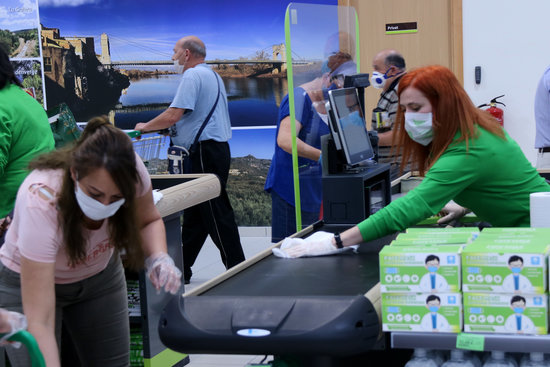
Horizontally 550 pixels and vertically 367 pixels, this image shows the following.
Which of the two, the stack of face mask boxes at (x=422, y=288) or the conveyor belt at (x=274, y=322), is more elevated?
the stack of face mask boxes at (x=422, y=288)

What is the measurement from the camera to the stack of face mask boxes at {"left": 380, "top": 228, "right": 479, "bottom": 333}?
5.98ft

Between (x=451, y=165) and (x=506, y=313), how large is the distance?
802mm

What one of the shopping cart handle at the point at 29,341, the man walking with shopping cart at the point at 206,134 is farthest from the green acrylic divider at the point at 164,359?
the shopping cart handle at the point at 29,341

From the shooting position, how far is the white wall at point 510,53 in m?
6.76

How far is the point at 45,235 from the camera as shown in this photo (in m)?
2.12

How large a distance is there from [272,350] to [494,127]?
1195mm

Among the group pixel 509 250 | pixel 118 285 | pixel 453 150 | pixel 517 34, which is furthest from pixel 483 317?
pixel 517 34

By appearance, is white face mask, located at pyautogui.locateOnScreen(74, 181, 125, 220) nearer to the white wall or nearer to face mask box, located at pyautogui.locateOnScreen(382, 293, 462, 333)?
face mask box, located at pyautogui.locateOnScreen(382, 293, 462, 333)

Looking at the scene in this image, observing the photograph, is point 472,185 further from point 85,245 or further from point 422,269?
point 85,245

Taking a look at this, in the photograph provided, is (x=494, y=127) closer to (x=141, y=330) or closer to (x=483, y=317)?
(x=483, y=317)

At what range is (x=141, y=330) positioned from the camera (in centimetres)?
378

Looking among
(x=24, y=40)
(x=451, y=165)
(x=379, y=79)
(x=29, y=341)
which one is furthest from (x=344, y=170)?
(x=24, y=40)

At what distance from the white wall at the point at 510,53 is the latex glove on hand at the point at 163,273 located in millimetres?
5172

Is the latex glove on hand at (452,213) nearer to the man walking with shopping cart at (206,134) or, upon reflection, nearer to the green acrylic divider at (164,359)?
the green acrylic divider at (164,359)
